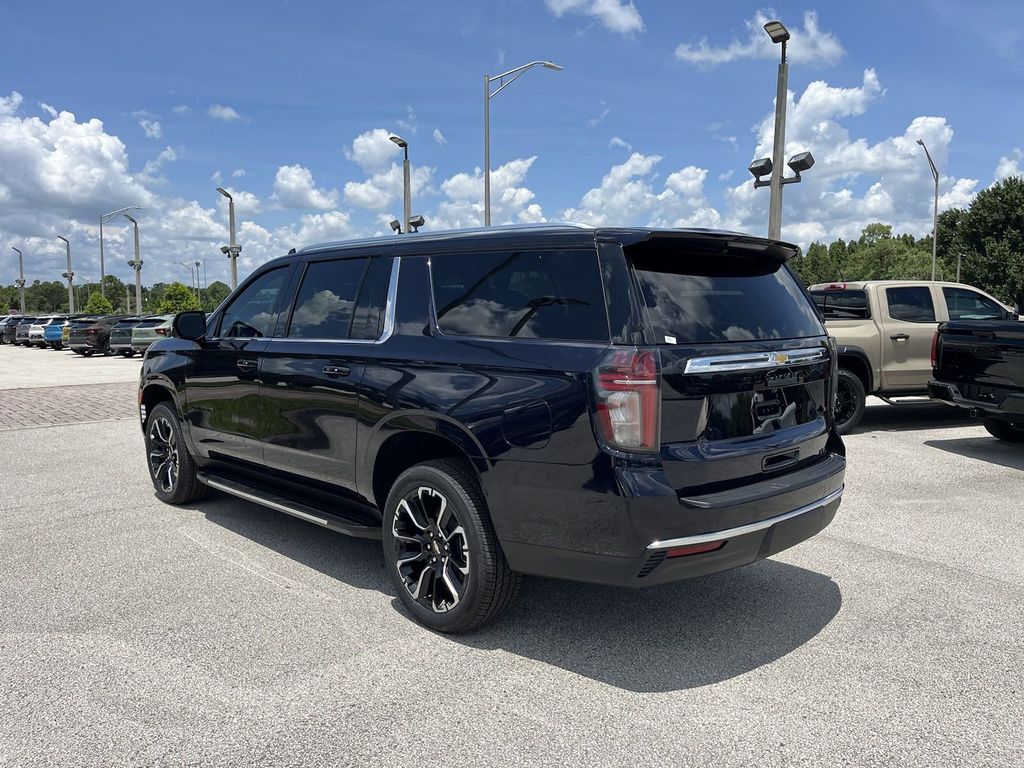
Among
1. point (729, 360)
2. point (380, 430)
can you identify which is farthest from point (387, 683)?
point (729, 360)

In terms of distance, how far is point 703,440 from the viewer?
3.24 m

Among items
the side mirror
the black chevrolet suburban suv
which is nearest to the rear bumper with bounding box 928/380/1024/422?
the black chevrolet suburban suv

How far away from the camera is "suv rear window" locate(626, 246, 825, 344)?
3.30 metres

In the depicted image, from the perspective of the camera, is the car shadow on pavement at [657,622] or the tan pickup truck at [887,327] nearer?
the car shadow on pavement at [657,622]

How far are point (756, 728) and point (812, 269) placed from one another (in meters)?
138

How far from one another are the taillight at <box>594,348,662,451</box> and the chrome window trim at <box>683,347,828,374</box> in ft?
0.66

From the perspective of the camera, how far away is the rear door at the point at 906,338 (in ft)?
31.9

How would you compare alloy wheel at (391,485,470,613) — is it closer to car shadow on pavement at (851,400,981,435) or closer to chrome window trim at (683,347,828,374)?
chrome window trim at (683,347,828,374)

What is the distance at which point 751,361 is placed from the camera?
3.41m

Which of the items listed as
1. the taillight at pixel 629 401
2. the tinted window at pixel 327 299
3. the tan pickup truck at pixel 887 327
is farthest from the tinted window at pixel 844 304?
the taillight at pixel 629 401

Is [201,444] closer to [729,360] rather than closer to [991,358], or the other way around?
[729,360]

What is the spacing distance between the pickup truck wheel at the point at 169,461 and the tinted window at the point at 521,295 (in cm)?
292

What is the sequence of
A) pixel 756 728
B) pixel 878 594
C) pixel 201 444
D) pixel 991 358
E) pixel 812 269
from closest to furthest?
pixel 756 728 < pixel 878 594 < pixel 201 444 < pixel 991 358 < pixel 812 269

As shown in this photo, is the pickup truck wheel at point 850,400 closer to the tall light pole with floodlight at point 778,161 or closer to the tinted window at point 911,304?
the tinted window at point 911,304
